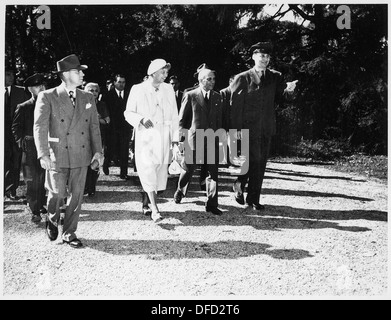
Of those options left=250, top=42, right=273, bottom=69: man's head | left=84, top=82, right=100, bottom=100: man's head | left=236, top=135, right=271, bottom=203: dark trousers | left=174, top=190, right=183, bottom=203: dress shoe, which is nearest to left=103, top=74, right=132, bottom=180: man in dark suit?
left=84, top=82, right=100, bottom=100: man's head

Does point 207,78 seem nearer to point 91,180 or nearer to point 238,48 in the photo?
point 238,48

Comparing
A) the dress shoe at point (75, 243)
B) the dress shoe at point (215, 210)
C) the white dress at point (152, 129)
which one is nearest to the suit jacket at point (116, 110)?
the white dress at point (152, 129)

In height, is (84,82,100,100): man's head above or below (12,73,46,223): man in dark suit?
above

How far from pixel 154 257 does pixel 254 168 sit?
2.10 metres

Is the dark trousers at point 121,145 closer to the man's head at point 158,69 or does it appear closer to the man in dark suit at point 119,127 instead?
the man in dark suit at point 119,127

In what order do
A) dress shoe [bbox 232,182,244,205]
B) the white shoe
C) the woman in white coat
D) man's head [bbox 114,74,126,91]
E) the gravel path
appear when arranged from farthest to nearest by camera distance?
man's head [bbox 114,74,126,91] < dress shoe [bbox 232,182,244,205] < the woman in white coat < the white shoe < the gravel path

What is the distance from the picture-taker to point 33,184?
16.6 ft

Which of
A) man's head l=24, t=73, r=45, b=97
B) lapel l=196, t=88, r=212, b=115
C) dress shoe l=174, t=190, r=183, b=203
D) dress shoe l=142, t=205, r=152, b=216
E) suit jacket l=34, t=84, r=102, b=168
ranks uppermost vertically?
man's head l=24, t=73, r=45, b=97

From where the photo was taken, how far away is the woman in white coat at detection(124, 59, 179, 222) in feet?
16.8

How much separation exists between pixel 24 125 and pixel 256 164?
118 inches

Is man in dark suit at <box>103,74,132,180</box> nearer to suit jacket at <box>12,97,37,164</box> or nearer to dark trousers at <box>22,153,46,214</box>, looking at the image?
dark trousers at <box>22,153,46,214</box>

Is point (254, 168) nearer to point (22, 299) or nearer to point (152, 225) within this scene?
point (152, 225)

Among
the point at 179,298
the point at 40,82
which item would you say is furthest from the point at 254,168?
the point at 40,82

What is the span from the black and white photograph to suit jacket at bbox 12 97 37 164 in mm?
16
